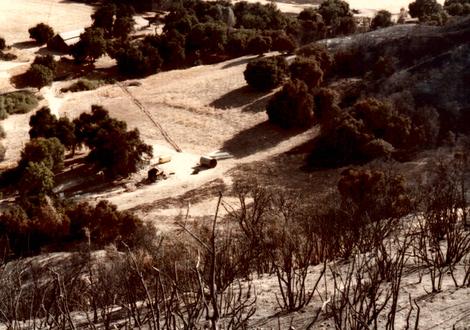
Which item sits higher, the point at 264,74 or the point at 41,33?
the point at 41,33

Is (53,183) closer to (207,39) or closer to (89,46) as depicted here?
(89,46)

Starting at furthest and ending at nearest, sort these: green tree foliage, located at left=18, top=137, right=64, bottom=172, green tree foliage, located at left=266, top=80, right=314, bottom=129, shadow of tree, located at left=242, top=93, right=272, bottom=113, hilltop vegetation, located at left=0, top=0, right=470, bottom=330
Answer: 1. shadow of tree, located at left=242, top=93, right=272, bottom=113
2. green tree foliage, located at left=266, top=80, right=314, bottom=129
3. green tree foliage, located at left=18, top=137, right=64, bottom=172
4. hilltop vegetation, located at left=0, top=0, right=470, bottom=330

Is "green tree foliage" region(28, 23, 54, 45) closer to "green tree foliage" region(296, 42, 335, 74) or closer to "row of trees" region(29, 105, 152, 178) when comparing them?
"row of trees" region(29, 105, 152, 178)

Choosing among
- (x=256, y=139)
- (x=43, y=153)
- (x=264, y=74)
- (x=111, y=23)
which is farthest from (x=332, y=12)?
(x=43, y=153)

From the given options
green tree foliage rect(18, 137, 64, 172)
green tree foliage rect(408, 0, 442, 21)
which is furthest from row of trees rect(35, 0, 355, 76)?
green tree foliage rect(18, 137, 64, 172)

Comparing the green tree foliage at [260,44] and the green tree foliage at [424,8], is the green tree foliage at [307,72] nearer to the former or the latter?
the green tree foliage at [260,44]

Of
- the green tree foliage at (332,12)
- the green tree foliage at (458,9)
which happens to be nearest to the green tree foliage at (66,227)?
the green tree foliage at (332,12)
